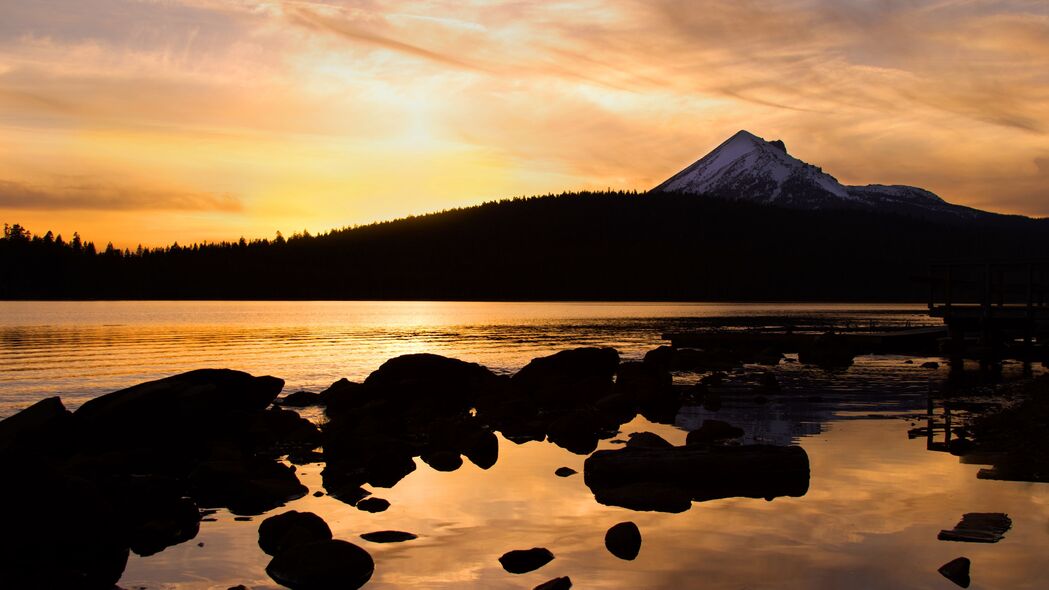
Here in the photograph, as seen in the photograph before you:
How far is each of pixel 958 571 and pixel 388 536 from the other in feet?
24.4

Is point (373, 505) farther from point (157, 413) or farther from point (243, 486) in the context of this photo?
point (157, 413)

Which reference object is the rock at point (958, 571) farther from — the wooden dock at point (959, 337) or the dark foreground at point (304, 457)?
the wooden dock at point (959, 337)

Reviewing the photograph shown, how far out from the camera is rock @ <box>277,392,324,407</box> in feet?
95.7

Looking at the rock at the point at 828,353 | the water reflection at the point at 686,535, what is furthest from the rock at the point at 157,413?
the rock at the point at 828,353

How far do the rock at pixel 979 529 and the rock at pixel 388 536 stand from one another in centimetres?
739

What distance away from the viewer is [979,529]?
12.3 metres

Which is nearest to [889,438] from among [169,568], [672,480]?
[672,480]

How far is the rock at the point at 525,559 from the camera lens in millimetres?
11266

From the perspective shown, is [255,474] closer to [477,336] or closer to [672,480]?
[672,480]

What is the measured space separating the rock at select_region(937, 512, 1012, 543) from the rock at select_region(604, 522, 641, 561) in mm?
4164

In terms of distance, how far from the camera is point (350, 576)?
10.9 meters

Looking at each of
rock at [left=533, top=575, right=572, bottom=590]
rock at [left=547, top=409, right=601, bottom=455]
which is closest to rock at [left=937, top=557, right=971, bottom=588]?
rock at [left=533, top=575, right=572, bottom=590]

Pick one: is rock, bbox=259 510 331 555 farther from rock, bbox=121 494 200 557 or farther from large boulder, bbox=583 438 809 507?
large boulder, bbox=583 438 809 507

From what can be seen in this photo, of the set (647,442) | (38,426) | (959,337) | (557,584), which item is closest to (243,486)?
(38,426)
